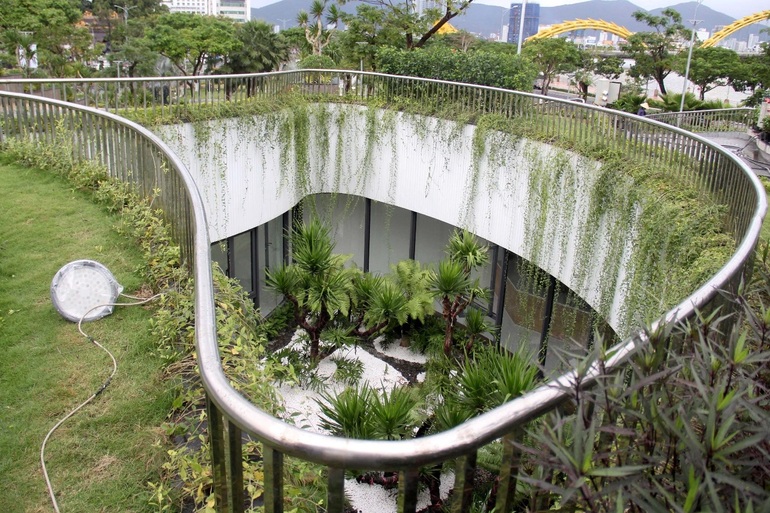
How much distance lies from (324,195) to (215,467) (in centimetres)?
1451

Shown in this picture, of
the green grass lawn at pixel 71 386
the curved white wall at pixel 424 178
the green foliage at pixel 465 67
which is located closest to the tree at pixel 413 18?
the green foliage at pixel 465 67

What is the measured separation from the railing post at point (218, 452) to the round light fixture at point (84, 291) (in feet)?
10.0

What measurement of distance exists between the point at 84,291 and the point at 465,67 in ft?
39.7

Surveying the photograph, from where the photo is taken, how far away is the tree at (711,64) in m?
32.6

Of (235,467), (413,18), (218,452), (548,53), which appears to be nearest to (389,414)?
(218,452)

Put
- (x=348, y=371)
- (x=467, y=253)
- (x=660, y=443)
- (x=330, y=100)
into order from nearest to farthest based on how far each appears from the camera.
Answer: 1. (x=660, y=443)
2. (x=467, y=253)
3. (x=348, y=371)
4. (x=330, y=100)

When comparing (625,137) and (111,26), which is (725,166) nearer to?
(625,137)

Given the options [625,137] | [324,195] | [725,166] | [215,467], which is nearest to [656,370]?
[215,467]

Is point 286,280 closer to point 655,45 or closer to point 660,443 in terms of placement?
point 660,443

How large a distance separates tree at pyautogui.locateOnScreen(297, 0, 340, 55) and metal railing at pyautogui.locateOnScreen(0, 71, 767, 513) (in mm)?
9177

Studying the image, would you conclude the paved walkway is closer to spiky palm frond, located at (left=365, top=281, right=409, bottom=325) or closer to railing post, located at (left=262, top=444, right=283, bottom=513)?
spiky palm frond, located at (left=365, top=281, right=409, bottom=325)

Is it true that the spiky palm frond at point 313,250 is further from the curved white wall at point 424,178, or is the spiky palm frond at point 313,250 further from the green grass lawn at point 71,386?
the green grass lawn at point 71,386

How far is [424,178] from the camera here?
14203 mm

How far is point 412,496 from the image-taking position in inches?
61.2
